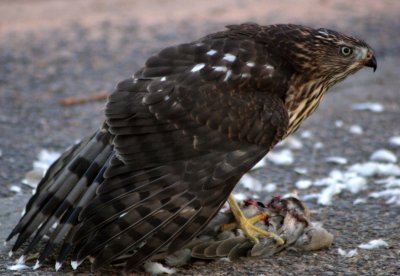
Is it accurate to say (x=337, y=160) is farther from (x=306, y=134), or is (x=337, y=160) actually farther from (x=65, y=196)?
(x=65, y=196)

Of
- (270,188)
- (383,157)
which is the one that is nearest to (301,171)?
(270,188)

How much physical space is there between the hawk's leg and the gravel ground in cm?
12

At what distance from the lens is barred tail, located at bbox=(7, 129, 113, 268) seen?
4.28m

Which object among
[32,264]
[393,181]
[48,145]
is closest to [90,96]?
[48,145]

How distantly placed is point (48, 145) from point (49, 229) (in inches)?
85.7

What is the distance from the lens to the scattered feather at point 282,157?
621 cm

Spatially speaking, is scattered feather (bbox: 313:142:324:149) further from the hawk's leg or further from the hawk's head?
the hawk's leg

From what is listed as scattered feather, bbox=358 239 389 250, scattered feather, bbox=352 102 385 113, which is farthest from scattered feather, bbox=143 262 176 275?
scattered feather, bbox=352 102 385 113

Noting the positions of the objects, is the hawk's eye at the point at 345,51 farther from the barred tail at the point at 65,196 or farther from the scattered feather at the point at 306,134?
the scattered feather at the point at 306,134

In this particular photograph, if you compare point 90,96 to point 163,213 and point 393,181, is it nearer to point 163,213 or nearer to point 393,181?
point 393,181

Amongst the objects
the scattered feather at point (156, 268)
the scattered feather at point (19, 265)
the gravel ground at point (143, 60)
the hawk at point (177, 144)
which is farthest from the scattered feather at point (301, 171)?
the scattered feather at point (19, 265)

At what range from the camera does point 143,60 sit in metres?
8.95

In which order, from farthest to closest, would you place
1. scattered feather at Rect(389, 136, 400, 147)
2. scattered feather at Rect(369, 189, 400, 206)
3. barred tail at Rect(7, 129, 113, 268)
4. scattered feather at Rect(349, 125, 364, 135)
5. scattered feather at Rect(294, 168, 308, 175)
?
scattered feather at Rect(349, 125, 364, 135) < scattered feather at Rect(389, 136, 400, 147) < scattered feather at Rect(294, 168, 308, 175) < scattered feather at Rect(369, 189, 400, 206) < barred tail at Rect(7, 129, 113, 268)

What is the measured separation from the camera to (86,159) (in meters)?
4.48
